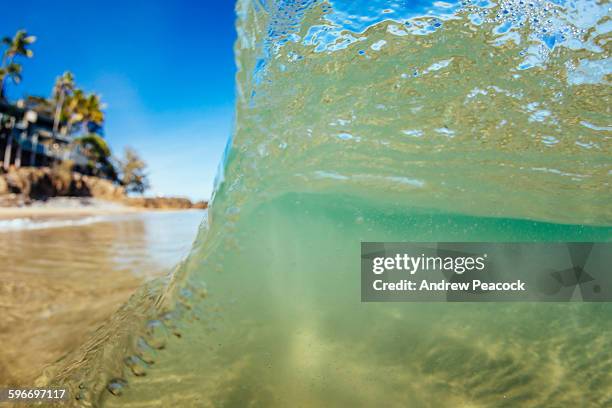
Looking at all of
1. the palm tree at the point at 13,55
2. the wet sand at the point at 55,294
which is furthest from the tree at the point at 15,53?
the wet sand at the point at 55,294

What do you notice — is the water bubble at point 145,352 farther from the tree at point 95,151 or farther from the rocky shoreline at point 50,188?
the tree at point 95,151

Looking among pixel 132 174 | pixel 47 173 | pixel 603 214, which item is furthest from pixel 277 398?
pixel 132 174


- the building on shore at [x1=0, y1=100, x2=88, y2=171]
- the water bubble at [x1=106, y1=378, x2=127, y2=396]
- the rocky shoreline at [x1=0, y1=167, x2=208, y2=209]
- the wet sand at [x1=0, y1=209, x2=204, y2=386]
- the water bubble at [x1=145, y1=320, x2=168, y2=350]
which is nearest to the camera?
the water bubble at [x1=106, y1=378, x2=127, y2=396]

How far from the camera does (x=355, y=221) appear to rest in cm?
226

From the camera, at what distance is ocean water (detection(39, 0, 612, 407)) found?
4.37 feet

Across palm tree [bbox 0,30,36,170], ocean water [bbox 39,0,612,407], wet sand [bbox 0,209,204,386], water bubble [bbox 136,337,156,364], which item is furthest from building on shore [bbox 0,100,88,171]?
water bubble [bbox 136,337,156,364]

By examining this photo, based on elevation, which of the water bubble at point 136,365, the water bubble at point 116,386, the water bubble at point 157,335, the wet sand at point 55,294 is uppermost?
the water bubble at point 157,335

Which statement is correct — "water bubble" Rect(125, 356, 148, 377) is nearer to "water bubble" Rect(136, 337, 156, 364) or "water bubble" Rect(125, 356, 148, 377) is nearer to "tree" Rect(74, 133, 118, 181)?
"water bubble" Rect(136, 337, 156, 364)

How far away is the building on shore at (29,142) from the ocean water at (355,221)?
2845 centimetres

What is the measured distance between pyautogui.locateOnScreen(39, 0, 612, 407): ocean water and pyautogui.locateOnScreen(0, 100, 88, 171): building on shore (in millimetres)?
28449

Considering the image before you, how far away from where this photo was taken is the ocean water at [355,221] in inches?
52.5

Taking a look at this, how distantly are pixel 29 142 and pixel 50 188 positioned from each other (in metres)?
8.19

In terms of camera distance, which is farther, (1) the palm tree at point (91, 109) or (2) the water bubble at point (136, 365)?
(1) the palm tree at point (91, 109)

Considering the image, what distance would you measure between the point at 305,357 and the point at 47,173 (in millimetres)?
29556
